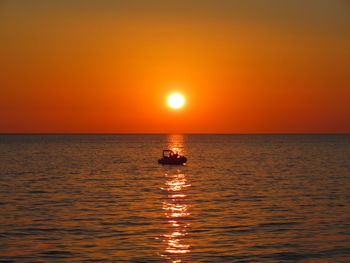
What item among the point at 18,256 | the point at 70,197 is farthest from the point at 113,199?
the point at 18,256

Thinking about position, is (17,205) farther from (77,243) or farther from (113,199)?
(77,243)

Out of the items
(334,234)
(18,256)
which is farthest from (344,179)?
(18,256)

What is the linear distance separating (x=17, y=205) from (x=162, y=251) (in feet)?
66.9

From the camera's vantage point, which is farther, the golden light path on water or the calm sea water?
the golden light path on water

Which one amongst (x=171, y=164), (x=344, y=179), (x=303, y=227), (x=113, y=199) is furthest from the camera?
(x=171, y=164)

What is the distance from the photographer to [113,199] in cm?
4919

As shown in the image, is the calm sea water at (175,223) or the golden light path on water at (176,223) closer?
the calm sea water at (175,223)

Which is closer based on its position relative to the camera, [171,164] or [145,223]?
[145,223]

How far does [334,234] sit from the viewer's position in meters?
32.3

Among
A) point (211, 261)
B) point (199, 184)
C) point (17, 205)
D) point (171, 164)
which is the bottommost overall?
point (211, 261)

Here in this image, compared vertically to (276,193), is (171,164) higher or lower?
higher

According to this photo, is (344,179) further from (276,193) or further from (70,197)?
(70,197)

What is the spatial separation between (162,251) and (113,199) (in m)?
21.7

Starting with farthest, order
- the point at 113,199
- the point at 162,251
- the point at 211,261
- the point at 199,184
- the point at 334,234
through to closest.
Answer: the point at 199,184 < the point at 113,199 < the point at 334,234 < the point at 162,251 < the point at 211,261
